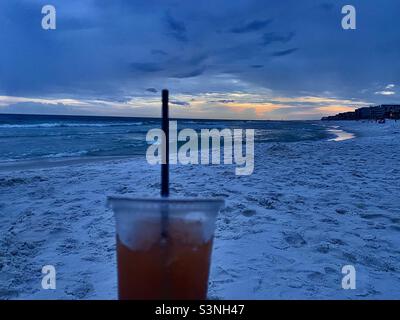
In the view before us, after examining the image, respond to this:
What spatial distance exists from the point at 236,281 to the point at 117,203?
1.72 metres

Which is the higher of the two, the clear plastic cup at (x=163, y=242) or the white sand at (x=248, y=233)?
the clear plastic cup at (x=163, y=242)

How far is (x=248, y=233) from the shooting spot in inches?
151

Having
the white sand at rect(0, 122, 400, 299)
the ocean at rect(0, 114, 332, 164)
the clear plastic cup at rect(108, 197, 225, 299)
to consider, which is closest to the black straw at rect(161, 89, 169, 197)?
the clear plastic cup at rect(108, 197, 225, 299)

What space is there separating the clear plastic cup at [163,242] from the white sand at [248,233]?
118 centimetres

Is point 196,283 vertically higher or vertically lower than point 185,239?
lower

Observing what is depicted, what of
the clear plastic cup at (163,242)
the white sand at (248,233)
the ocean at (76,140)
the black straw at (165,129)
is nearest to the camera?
the clear plastic cup at (163,242)

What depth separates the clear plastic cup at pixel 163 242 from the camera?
1504 millimetres

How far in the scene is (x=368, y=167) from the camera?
318 inches

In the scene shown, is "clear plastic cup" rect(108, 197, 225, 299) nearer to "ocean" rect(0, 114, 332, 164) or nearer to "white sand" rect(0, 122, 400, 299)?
"white sand" rect(0, 122, 400, 299)

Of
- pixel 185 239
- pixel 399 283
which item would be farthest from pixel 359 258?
pixel 185 239

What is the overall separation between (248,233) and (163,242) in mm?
2494

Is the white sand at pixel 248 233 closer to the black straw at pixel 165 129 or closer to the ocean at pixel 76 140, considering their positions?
the black straw at pixel 165 129

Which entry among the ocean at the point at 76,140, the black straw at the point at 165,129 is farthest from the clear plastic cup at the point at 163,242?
the ocean at the point at 76,140
